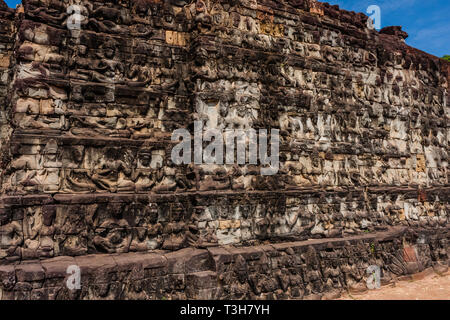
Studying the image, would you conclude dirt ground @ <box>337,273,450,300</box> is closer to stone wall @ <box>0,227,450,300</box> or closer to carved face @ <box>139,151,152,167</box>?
stone wall @ <box>0,227,450,300</box>

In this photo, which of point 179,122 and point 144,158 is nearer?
point 144,158

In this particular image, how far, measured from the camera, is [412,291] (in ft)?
26.6

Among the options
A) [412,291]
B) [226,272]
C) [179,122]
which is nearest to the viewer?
[226,272]

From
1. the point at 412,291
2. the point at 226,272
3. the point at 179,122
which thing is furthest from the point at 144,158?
the point at 412,291

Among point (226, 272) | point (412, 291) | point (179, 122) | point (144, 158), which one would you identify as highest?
point (179, 122)

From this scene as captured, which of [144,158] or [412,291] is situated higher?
[144,158]

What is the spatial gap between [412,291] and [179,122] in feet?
21.7

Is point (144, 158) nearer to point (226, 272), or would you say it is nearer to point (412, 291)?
point (226, 272)

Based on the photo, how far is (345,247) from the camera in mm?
8086

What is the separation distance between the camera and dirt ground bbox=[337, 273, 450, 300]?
7.67 m

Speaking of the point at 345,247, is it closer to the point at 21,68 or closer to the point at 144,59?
the point at 144,59

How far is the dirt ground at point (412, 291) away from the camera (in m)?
7.67

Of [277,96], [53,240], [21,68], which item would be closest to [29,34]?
[21,68]

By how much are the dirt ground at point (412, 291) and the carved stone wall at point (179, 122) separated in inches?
56.3
